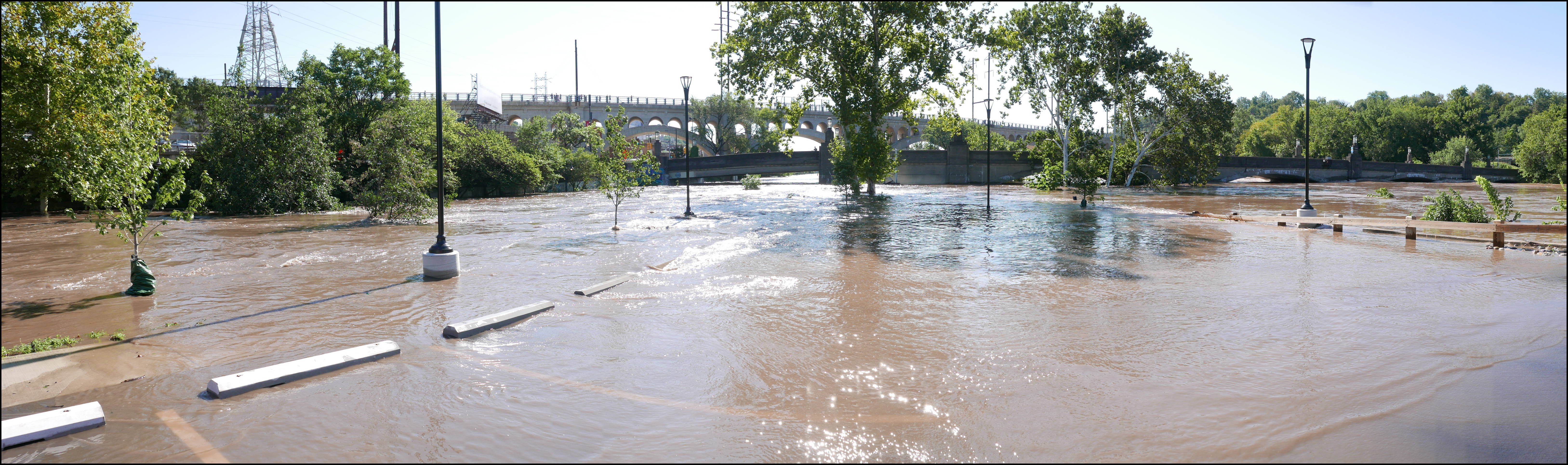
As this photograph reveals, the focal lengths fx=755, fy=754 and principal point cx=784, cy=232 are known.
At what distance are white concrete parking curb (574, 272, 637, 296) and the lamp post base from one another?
64.9 ft

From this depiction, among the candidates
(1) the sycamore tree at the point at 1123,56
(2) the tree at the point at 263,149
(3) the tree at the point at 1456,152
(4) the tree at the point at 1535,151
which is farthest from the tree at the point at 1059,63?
(3) the tree at the point at 1456,152

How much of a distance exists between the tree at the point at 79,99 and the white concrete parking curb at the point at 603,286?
244 inches

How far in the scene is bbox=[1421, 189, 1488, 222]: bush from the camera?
18.9 meters

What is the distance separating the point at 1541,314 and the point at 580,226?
21.8 meters

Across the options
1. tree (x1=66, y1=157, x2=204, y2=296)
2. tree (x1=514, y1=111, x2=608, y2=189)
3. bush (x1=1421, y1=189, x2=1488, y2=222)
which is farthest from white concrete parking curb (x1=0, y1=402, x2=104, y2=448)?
tree (x1=514, y1=111, x2=608, y2=189)

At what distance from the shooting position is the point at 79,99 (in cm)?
1002

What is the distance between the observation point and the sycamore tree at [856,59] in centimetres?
3731

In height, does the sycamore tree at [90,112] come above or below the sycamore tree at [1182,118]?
below

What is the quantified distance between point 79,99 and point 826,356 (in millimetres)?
10507

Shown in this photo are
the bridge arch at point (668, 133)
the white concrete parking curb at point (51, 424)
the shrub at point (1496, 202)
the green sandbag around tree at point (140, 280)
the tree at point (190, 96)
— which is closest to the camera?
the white concrete parking curb at point (51, 424)

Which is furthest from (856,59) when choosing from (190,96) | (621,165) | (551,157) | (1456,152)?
(1456,152)

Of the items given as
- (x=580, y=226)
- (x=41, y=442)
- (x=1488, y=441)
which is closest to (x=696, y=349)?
(x=41, y=442)

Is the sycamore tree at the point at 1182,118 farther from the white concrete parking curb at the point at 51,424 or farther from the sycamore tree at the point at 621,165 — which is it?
the white concrete parking curb at the point at 51,424

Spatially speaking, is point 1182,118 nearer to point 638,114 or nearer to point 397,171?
point 397,171
